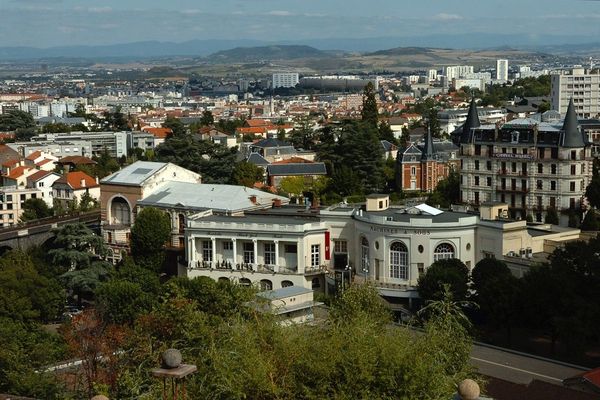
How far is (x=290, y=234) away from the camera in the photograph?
4312cm

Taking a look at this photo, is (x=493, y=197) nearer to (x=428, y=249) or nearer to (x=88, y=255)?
(x=428, y=249)

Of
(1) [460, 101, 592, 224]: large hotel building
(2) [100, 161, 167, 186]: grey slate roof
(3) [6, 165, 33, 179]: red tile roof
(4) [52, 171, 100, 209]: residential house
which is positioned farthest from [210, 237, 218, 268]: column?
(3) [6, 165, 33, 179]: red tile roof

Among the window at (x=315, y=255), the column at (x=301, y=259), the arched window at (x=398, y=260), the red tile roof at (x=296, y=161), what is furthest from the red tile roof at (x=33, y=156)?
the arched window at (x=398, y=260)

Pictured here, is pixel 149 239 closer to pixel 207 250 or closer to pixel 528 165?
pixel 207 250

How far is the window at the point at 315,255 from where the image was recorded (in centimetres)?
4369

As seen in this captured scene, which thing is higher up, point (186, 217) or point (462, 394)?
point (462, 394)

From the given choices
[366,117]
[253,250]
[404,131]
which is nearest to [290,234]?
[253,250]

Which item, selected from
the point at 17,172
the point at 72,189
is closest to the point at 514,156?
the point at 72,189

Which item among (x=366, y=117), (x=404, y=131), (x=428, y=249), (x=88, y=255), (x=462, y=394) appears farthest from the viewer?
(x=404, y=131)

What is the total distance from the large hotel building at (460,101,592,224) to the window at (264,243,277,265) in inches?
660

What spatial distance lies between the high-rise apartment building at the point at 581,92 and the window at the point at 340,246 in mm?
66285

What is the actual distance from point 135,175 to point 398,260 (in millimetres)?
18871

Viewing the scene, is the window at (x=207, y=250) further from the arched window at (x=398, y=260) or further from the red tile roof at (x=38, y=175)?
the red tile roof at (x=38, y=175)

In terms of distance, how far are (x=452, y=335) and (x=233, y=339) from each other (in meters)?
6.29
